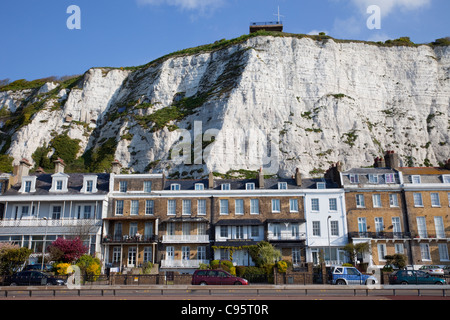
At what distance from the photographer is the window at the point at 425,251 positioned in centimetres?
3699

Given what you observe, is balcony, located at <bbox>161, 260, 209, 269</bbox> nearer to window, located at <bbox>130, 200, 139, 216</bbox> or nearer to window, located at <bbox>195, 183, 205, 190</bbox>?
window, located at <bbox>130, 200, 139, 216</bbox>

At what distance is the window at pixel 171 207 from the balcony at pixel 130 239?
2.71 meters

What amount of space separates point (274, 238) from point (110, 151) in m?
45.9

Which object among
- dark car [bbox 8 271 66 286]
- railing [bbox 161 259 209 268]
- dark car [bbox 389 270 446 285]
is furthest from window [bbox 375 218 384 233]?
dark car [bbox 8 271 66 286]

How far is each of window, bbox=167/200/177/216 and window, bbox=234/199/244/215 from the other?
5739 mm

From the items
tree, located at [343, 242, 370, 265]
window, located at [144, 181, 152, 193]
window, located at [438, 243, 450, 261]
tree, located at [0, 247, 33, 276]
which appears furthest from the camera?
window, located at [144, 181, 152, 193]

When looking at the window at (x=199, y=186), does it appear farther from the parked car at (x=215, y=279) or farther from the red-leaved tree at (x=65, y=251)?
the parked car at (x=215, y=279)

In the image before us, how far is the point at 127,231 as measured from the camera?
38.2 meters

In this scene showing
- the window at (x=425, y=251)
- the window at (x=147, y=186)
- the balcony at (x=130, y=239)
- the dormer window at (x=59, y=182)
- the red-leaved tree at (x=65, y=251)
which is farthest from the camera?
the window at (x=147, y=186)

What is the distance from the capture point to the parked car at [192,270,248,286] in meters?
25.4

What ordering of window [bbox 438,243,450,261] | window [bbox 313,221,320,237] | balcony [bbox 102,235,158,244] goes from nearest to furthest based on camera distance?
balcony [bbox 102,235,158,244], window [bbox 438,243,450,261], window [bbox 313,221,320,237]

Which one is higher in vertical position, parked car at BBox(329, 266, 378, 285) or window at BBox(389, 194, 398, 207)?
window at BBox(389, 194, 398, 207)

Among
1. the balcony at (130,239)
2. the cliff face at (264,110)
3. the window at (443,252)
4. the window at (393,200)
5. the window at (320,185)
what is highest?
the cliff face at (264,110)

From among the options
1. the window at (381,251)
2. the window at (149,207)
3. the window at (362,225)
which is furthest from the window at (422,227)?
the window at (149,207)
